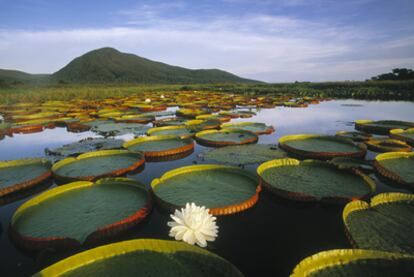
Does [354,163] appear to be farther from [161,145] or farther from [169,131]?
[169,131]

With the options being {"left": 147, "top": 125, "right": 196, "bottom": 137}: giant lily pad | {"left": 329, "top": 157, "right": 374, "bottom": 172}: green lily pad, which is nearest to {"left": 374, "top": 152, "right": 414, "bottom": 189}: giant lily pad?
{"left": 329, "top": 157, "right": 374, "bottom": 172}: green lily pad

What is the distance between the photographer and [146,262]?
1.82 meters

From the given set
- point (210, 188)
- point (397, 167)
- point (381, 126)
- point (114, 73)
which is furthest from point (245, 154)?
point (114, 73)

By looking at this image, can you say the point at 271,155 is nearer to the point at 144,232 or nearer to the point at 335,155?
the point at 335,155

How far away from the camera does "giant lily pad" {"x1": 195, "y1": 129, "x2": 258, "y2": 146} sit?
5770mm

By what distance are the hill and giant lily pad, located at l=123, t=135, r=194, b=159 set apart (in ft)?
224

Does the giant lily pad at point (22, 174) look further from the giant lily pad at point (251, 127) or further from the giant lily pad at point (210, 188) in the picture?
the giant lily pad at point (251, 127)

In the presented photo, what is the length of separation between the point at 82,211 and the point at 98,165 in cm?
172

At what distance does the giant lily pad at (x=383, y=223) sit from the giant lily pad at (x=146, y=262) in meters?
1.28

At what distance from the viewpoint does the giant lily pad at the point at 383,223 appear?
2012mm

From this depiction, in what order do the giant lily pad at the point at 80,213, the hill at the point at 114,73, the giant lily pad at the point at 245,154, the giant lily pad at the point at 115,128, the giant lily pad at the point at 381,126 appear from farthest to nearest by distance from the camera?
the hill at the point at 114,73 < the giant lily pad at the point at 115,128 < the giant lily pad at the point at 381,126 < the giant lily pad at the point at 245,154 < the giant lily pad at the point at 80,213

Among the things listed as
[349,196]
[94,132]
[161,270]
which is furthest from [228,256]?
[94,132]

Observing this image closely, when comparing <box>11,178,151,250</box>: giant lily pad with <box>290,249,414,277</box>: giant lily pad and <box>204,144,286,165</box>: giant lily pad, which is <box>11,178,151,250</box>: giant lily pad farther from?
<box>204,144,286,165</box>: giant lily pad

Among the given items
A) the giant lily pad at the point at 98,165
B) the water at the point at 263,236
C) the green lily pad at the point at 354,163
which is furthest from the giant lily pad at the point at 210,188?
the green lily pad at the point at 354,163
